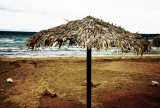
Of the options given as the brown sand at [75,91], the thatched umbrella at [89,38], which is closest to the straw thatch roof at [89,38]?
the thatched umbrella at [89,38]

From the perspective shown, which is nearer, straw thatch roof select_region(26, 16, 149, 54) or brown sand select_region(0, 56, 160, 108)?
straw thatch roof select_region(26, 16, 149, 54)

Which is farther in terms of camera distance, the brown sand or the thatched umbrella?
the brown sand

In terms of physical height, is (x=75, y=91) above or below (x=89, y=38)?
below

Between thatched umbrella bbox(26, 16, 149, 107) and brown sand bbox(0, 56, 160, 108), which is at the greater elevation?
thatched umbrella bbox(26, 16, 149, 107)

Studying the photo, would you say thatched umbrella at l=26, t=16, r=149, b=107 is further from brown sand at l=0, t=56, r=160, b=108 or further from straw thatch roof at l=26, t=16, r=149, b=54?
brown sand at l=0, t=56, r=160, b=108

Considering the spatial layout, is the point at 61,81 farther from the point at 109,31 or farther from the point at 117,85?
the point at 109,31

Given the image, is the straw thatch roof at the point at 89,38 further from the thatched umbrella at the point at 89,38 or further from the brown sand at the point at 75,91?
the brown sand at the point at 75,91

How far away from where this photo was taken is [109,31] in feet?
9.17

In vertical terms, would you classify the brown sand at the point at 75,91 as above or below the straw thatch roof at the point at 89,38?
below

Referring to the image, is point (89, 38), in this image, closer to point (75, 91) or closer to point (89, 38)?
point (89, 38)

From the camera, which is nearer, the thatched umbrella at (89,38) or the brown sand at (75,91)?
the thatched umbrella at (89,38)

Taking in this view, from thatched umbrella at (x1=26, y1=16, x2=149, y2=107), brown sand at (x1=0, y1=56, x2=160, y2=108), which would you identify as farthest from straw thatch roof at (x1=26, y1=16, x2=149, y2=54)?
brown sand at (x1=0, y1=56, x2=160, y2=108)

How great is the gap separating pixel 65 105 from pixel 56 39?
8.44 feet

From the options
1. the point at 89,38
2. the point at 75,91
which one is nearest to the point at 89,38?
the point at 89,38
